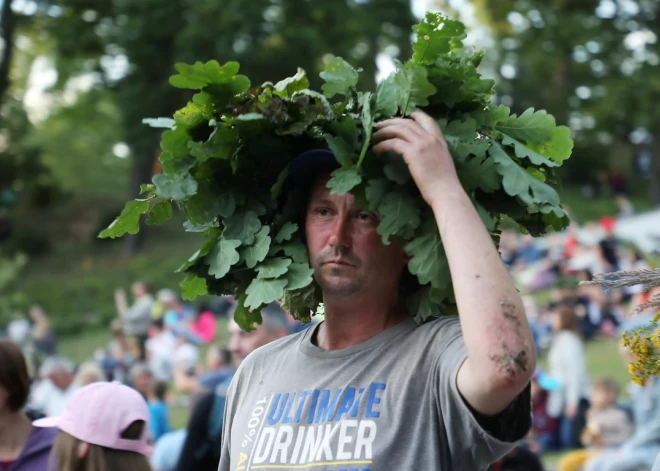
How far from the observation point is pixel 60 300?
24.4 metres

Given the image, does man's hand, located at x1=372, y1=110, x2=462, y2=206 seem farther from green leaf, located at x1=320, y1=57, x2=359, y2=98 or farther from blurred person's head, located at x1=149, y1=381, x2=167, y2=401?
blurred person's head, located at x1=149, y1=381, x2=167, y2=401

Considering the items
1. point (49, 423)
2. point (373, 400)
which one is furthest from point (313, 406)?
point (49, 423)

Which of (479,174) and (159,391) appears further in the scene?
(159,391)

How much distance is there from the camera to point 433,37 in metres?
2.52

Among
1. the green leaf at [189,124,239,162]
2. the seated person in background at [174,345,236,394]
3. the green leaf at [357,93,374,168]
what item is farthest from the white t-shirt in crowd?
the green leaf at [357,93,374,168]

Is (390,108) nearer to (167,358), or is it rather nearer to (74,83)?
(167,358)

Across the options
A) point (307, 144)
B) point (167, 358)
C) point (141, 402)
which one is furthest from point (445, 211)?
point (167, 358)

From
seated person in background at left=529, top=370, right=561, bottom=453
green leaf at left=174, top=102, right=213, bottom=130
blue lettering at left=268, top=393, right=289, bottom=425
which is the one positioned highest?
green leaf at left=174, top=102, right=213, bottom=130

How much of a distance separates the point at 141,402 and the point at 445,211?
1.91 m

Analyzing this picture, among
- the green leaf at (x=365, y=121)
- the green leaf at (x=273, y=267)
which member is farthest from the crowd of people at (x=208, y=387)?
the green leaf at (x=273, y=267)

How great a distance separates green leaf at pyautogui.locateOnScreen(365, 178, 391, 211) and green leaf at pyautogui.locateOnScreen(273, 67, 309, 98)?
1.26 ft

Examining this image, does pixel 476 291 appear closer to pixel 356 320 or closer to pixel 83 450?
pixel 356 320

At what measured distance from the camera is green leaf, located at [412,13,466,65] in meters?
2.52

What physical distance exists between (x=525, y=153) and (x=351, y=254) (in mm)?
549
